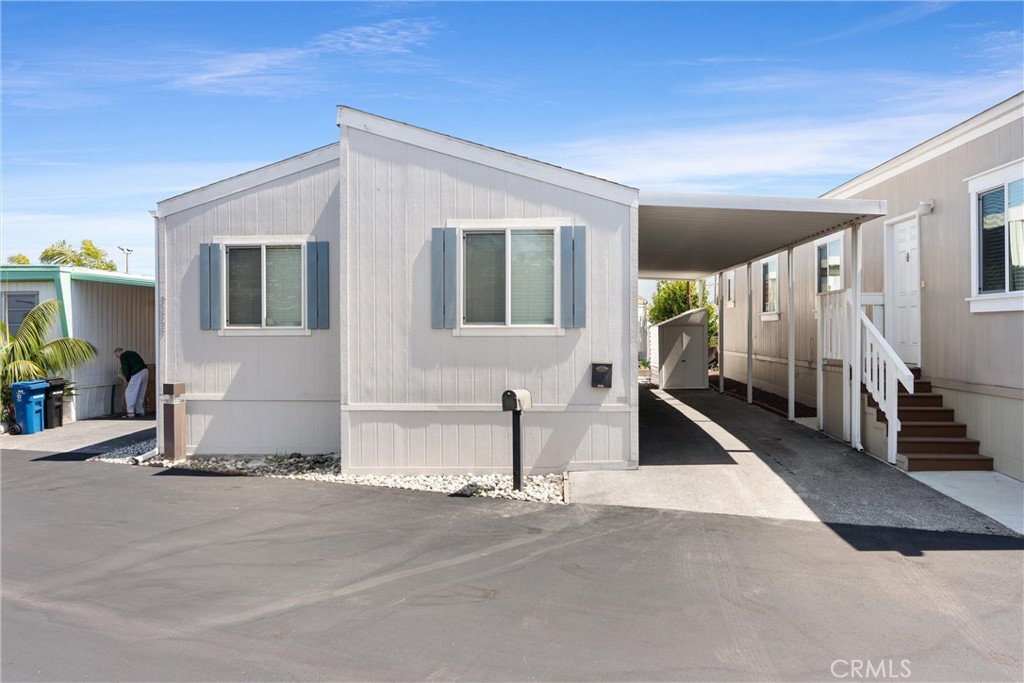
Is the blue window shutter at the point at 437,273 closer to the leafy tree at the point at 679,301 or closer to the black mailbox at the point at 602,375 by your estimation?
the black mailbox at the point at 602,375

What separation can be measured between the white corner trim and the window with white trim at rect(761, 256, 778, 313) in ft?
20.2

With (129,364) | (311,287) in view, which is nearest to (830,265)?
(311,287)

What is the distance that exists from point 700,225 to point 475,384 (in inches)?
141

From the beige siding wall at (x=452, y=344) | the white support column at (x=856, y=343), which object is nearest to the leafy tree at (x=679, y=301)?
the white support column at (x=856, y=343)

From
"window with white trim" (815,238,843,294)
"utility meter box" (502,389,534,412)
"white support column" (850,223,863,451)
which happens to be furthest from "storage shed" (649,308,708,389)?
"utility meter box" (502,389,534,412)

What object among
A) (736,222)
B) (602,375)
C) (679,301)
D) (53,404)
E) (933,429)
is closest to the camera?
(602,375)

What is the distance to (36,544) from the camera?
5203 mm

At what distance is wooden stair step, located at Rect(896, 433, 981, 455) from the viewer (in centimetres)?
758

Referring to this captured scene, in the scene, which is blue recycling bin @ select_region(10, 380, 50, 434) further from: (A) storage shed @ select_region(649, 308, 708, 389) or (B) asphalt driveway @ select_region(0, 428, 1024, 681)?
(A) storage shed @ select_region(649, 308, 708, 389)

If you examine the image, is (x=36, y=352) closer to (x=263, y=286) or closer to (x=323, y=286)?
(x=263, y=286)

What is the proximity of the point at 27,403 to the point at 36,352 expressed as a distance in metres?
0.95

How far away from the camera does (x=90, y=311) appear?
12078mm

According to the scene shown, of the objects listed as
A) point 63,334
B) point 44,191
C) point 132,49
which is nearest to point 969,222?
point 132,49

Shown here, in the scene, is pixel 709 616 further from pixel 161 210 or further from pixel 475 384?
pixel 161 210
